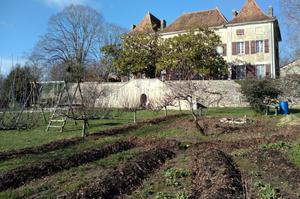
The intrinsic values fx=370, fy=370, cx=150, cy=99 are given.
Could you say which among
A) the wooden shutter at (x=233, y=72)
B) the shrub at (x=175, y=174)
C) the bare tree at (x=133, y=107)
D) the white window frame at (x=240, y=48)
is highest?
the white window frame at (x=240, y=48)

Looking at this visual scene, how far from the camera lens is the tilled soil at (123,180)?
620 centimetres

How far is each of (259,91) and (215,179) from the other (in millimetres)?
17765

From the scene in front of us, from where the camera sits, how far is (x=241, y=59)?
4472 cm

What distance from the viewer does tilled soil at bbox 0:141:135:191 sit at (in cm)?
748

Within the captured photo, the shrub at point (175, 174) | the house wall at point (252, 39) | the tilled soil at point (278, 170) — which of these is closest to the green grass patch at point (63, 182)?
the shrub at point (175, 174)

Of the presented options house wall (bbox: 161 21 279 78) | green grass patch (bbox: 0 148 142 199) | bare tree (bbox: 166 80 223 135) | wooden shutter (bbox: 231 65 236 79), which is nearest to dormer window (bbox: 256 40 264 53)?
house wall (bbox: 161 21 279 78)

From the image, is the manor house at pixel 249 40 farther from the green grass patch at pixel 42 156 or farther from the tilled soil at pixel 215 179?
the tilled soil at pixel 215 179

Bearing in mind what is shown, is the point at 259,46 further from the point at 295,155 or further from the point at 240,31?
the point at 295,155

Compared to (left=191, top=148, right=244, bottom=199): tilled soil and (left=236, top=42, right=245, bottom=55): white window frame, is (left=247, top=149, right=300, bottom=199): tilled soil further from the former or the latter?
(left=236, top=42, right=245, bottom=55): white window frame

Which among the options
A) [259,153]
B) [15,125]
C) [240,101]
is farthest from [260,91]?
[15,125]

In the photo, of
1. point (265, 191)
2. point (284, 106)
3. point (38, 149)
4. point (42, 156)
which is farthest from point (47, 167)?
point (284, 106)

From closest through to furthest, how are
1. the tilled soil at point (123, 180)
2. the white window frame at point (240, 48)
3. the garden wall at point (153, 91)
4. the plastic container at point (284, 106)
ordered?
the tilled soil at point (123, 180)
the plastic container at point (284, 106)
the garden wall at point (153, 91)
the white window frame at point (240, 48)

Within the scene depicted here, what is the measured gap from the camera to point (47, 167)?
336 inches

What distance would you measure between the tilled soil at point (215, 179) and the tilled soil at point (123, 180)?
105 centimetres
